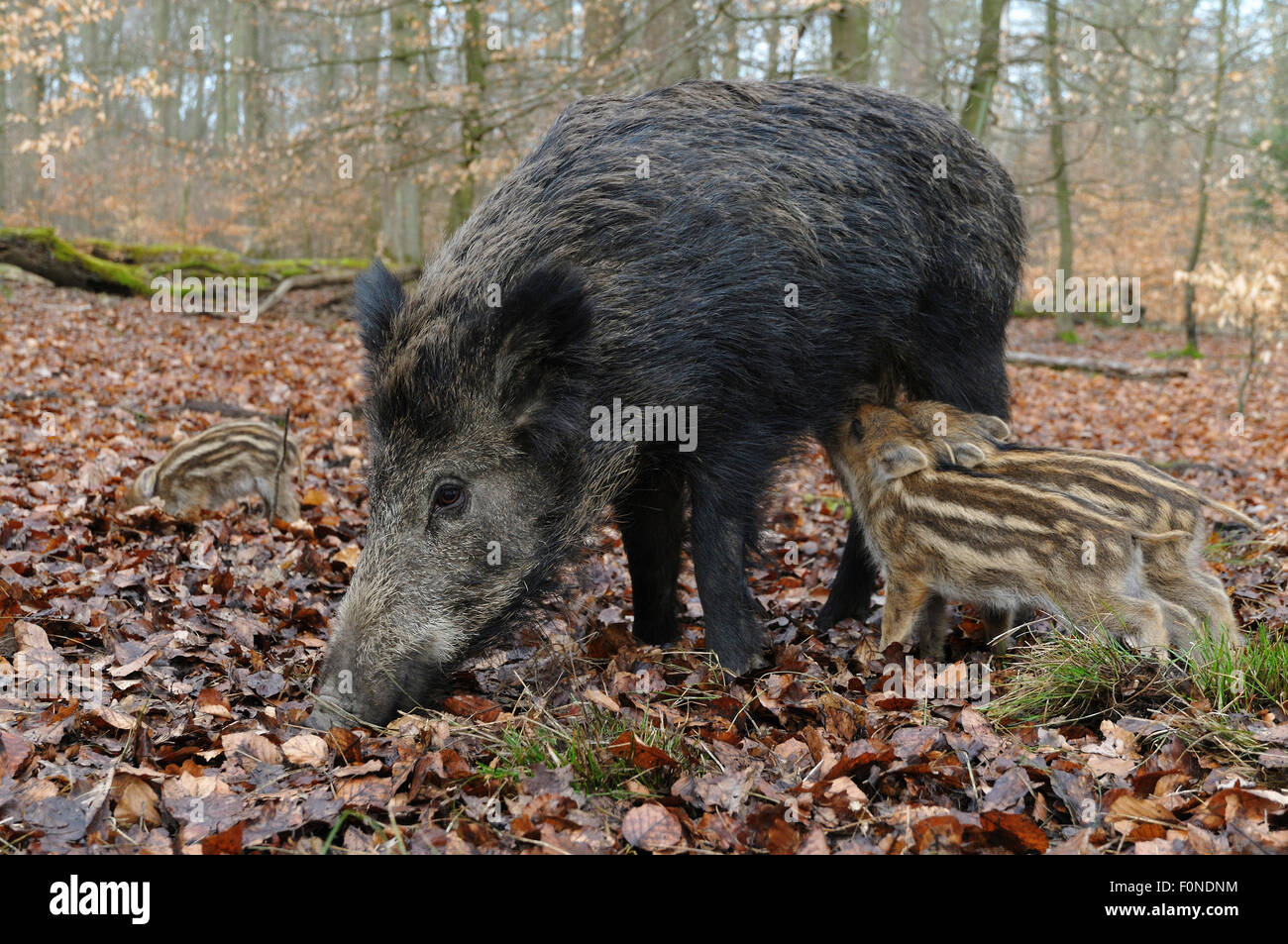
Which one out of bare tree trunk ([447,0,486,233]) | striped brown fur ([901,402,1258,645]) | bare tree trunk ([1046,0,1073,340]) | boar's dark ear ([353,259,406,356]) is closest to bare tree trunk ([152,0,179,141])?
bare tree trunk ([447,0,486,233])

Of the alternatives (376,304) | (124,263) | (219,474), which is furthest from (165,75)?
(376,304)

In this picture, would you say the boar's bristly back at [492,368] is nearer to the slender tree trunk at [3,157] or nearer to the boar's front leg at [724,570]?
the boar's front leg at [724,570]

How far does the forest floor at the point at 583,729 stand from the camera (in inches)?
101

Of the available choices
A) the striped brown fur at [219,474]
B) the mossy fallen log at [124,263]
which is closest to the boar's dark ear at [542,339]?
the striped brown fur at [219,474]

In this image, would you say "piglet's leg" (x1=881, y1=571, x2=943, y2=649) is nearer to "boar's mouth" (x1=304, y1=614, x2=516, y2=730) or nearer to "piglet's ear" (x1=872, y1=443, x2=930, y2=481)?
"piglet's ear" (x1=872, y1=443, x2=930, y2=481)

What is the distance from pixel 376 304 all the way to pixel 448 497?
83cm

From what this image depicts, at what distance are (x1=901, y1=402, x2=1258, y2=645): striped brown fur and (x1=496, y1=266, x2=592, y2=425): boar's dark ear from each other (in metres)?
1.58

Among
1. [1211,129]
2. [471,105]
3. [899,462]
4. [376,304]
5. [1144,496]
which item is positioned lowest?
[1144,496]

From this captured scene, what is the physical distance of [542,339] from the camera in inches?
140

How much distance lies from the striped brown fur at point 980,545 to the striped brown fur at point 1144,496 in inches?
2.4

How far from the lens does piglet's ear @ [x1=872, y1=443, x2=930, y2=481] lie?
13.6ft

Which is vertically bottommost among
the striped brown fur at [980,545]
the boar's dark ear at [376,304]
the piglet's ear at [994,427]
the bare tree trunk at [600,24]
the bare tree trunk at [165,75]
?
the striped brown fur at [980,545]

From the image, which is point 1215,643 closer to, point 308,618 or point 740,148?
point 740,148

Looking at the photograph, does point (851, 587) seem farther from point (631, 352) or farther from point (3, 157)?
point (3, 157)
